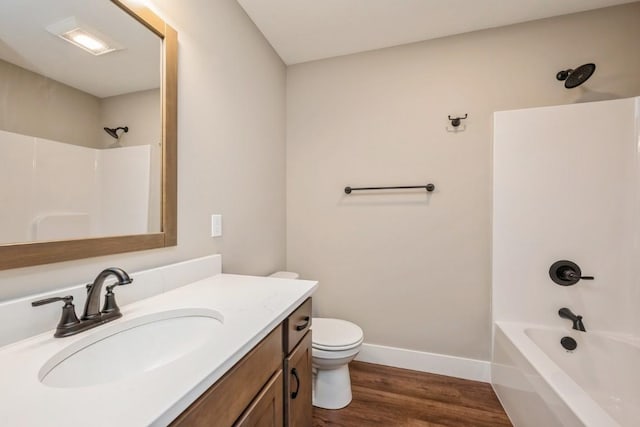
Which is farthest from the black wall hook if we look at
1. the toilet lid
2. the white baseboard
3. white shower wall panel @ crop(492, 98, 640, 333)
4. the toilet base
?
the toilet base

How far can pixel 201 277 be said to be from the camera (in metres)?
1.27

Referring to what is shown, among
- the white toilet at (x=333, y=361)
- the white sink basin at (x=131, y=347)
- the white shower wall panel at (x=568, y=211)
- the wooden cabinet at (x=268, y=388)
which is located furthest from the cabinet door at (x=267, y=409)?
the white shower wall panel at (x=568, y=211)

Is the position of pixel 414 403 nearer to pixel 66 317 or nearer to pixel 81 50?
pixel 66 317

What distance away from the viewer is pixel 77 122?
34.0 inches

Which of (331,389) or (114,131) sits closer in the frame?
(114,131)

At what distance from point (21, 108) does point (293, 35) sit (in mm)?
1635

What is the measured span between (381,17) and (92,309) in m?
2.08

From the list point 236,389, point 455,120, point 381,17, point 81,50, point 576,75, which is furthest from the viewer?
point 455,120

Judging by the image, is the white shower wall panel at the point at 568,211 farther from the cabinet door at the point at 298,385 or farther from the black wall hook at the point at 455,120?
the cabinet door at the point at 298,385

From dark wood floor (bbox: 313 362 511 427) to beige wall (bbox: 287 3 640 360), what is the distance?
22 cm

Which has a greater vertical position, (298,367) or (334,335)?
(298,367)

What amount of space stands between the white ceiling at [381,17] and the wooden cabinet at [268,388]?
1714 millimetres

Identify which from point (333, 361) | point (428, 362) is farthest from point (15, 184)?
point (428, 362)

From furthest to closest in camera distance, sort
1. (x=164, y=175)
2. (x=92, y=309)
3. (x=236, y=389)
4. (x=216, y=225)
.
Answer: (x=216, y=225)
(x=164, y=175)
(x=92, y=309)
(x=236, y=389)
